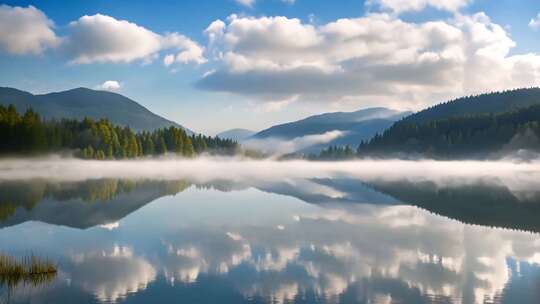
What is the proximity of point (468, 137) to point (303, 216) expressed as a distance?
15728cm

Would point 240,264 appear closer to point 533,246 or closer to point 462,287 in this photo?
point 462,287

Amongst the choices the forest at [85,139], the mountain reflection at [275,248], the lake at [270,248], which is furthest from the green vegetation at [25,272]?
the forest at [85,139]

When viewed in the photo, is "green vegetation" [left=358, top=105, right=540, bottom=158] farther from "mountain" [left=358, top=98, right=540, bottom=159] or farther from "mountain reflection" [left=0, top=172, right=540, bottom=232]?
"mountain reflection" [left=0, top=172, right=540, bottom=232]

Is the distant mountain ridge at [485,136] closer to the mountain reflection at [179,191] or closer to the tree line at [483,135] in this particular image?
the tree line at [483,135]

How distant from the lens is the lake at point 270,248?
18.9 m

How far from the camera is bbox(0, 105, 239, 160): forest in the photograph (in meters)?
102

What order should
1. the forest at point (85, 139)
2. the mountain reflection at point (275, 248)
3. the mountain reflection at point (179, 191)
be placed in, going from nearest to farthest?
1. the mountain reflection at point (275, 248)
2. the mountain reflection at point (179, 191)
3. the forest at point (85, 139)

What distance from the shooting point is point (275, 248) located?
27547 mm

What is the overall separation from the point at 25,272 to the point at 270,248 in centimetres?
1268

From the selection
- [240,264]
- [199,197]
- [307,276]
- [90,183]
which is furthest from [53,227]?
[90,183]

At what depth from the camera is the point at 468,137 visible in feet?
598

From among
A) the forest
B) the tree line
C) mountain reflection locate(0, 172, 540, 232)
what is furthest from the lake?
the tree line

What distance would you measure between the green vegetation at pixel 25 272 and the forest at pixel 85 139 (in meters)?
89.4

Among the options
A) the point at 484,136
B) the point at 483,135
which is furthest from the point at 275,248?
the point at 483,135
